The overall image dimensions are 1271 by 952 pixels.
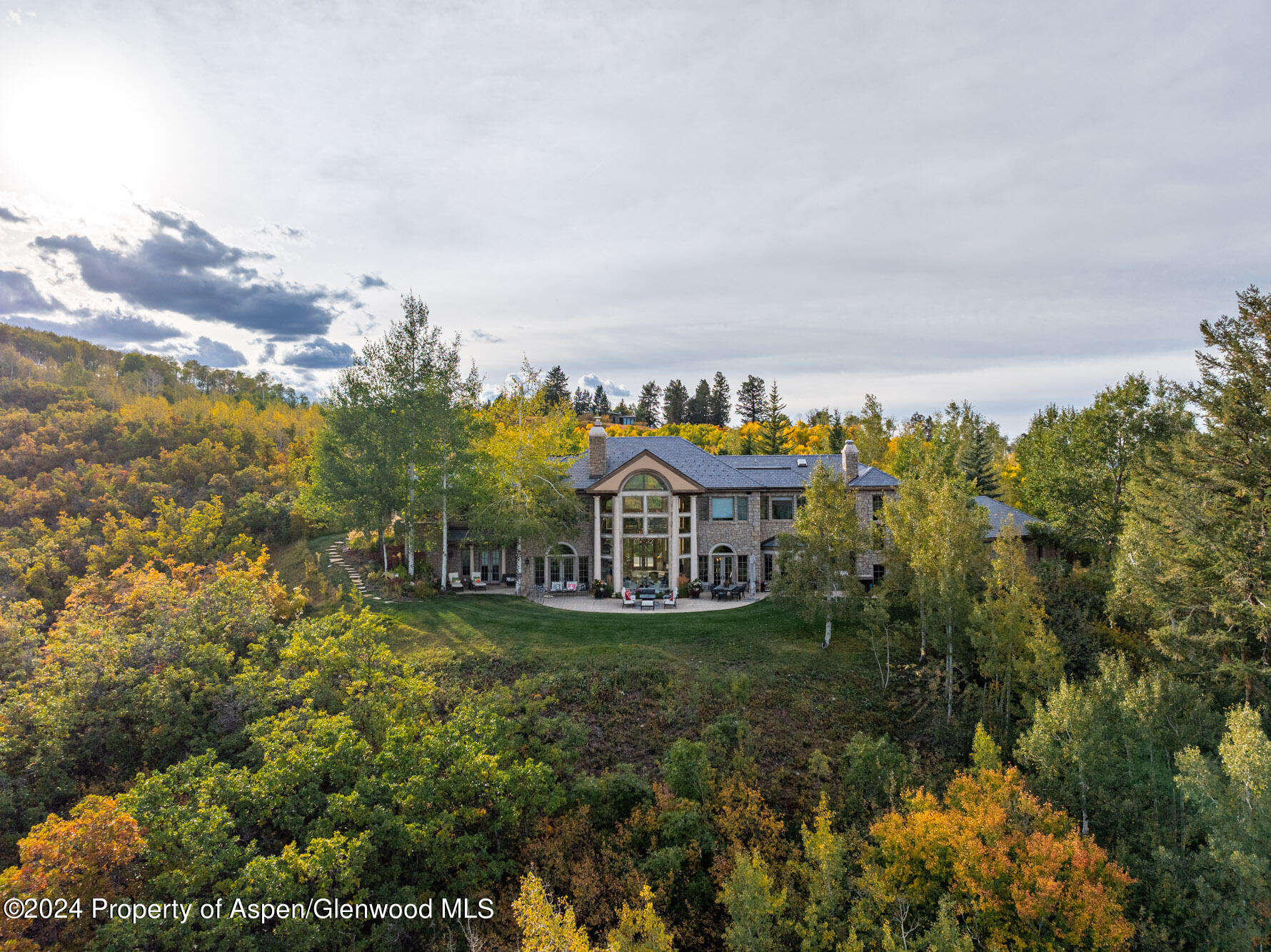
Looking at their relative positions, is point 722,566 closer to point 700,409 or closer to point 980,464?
point 980,464

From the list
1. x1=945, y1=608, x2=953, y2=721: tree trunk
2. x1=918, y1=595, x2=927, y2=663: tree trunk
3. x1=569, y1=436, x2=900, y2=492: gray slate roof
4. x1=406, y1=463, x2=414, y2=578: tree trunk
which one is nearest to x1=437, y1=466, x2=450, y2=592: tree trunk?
x1=406, y1=463, x2=414, y2=578: tree trunk

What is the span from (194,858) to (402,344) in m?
21.2

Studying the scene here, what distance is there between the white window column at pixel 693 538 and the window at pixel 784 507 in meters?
4.16

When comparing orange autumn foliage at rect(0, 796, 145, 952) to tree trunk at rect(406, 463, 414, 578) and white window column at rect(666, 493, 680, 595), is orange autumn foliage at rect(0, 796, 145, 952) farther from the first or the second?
white window column at rect(666, 493, 680, 595)

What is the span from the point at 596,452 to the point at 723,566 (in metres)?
8.63

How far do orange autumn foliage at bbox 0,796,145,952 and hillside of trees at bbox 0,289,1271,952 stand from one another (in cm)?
5

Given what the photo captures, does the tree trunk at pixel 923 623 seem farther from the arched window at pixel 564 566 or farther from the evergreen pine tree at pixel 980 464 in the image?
the evergreen pine tree at pixel 980 464

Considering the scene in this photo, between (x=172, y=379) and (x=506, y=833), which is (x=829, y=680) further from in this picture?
(x=172, y=379)

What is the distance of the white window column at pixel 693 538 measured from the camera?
94.5 ft

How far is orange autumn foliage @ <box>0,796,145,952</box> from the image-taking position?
826 centimetres

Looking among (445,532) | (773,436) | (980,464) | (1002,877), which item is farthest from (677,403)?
(1002,877)

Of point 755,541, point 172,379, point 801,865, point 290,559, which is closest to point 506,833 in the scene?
point 801,865

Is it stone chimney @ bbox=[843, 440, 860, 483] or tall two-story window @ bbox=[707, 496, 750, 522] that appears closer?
tall two-story window @ bbox=[707, 496, 750, 522]

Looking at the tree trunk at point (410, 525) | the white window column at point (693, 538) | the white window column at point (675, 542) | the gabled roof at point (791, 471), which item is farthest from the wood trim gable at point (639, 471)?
the tree trunk at point (410, 525)
